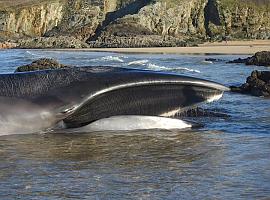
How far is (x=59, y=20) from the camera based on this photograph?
333 ft

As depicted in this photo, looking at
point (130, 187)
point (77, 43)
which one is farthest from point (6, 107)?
point (77, 43)

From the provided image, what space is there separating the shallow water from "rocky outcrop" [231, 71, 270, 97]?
5548 millimetres

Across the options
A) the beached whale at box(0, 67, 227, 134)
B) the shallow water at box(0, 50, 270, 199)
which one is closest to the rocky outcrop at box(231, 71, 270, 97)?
the shallow water at box(0, 50, 270, 199)

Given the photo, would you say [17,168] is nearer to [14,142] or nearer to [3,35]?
[14,142]

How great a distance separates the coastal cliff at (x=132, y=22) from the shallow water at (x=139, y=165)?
6587 cm

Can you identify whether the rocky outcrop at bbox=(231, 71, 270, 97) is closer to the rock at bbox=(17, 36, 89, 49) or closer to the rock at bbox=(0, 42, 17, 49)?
the rock at bbox=(17, 36, 89, 49)

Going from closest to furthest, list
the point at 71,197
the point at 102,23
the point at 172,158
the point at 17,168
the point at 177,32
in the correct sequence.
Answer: the point at 71,197 < the point at 17,168 < the point at 172,158 < the point at 177,32 < the point at 102,23

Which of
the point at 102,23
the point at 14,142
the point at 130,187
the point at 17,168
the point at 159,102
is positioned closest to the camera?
the point at 130,187

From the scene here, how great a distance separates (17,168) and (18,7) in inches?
4157

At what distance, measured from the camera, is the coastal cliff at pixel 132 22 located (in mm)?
82312

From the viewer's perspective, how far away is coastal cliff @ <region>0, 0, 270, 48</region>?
8231 centimetres

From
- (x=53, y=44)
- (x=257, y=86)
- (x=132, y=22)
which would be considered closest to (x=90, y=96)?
(x=257, y=86)

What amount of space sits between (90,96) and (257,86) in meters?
7.87

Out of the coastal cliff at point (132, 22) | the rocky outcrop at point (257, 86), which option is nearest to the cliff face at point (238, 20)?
the coastal cliff at point (132, 22)
